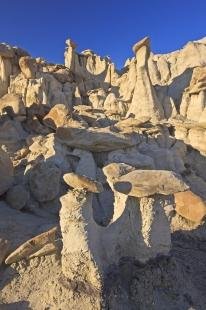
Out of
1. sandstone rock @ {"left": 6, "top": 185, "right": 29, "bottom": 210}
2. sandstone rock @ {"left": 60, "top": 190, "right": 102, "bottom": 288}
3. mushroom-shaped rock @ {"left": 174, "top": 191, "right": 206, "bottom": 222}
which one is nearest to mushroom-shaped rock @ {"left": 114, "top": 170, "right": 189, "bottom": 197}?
sandstone rock @ {"left": 60, "top": 190, "right": 102, "bottom": 288}

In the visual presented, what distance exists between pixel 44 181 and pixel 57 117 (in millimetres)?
3437

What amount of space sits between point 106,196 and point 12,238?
10.7ft

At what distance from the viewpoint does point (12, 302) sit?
4.63 m

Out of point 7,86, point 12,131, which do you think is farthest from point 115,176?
point 7,86

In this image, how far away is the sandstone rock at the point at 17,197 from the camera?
7.45 meters

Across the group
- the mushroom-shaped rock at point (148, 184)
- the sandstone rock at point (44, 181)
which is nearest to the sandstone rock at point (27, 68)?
the sandstone rock at point (44, 181)

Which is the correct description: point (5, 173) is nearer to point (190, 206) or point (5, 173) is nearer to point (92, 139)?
point (92, 139)

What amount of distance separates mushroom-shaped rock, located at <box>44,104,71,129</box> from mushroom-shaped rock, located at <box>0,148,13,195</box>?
118 inches

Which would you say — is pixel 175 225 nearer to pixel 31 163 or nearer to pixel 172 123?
pixel 31 163

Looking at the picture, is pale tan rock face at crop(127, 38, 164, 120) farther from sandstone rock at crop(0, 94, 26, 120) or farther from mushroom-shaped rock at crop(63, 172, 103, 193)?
mushroom-shaped rock at crop(63, 172, 103, 193)

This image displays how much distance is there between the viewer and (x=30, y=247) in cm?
505

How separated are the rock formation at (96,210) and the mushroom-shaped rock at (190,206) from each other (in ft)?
0.07

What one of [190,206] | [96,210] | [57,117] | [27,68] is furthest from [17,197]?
[27,68]

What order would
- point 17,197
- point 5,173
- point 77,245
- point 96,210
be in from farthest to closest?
1. point 96,210
2. point 5,173
3. point 17,197
4. point 77,245
